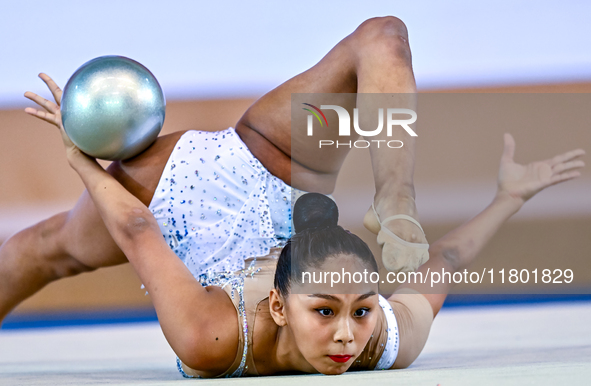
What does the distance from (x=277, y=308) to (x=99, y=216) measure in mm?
447

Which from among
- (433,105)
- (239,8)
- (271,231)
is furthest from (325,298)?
(433,105)

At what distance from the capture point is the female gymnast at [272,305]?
80cm

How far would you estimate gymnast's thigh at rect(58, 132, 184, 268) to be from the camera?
1.12 metres

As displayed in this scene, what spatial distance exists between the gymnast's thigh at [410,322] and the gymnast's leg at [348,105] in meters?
0.26

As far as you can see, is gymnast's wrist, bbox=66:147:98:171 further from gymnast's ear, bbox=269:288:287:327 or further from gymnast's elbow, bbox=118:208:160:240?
gymnast's ear, bbox=269:288:287:327

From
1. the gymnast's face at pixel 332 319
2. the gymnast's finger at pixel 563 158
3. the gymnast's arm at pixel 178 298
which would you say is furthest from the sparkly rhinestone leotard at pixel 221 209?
the gymnast's finger at pixel 563 158

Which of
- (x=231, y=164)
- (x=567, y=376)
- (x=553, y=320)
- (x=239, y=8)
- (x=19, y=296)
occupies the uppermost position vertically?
(x=239, y=8)

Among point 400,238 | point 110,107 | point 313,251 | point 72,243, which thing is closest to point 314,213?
point 313,251

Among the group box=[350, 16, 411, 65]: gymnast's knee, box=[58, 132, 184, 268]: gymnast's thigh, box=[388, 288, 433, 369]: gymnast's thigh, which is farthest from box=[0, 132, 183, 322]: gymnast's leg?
box=[388, 288, 433, 369]: gymnast's thigh

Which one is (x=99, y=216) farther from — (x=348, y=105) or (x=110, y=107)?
(x=348, y=105)

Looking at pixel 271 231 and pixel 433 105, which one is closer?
pixel 271 231

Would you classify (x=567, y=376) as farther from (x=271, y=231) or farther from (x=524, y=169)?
(x=524, y=169)

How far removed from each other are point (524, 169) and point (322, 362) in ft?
2.65

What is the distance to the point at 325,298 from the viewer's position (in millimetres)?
777
